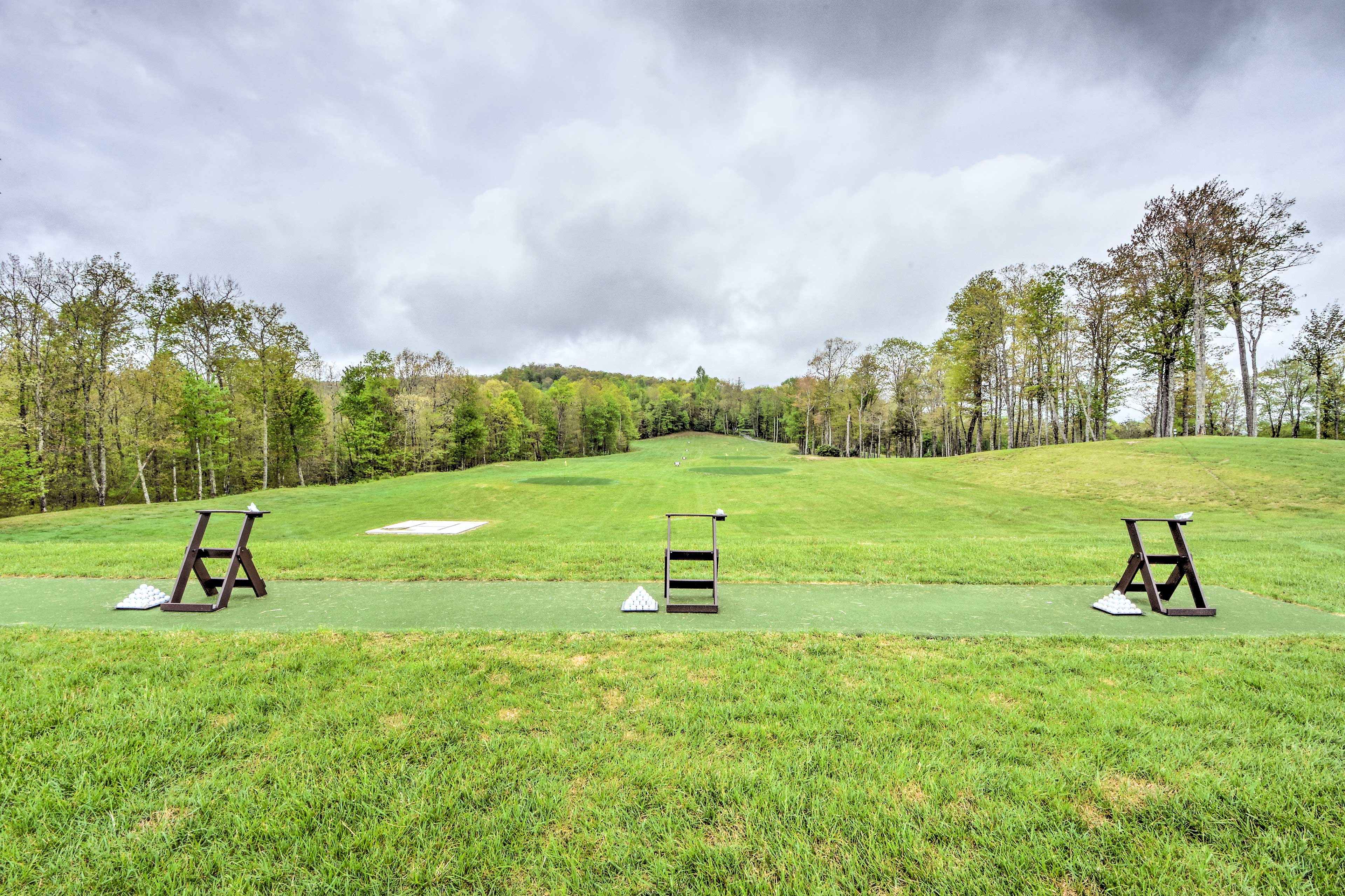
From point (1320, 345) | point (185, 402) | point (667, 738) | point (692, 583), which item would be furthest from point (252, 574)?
point (1320, 345)

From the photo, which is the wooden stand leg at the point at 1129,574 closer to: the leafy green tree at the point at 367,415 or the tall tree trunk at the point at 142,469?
the tall tree trunk at the point at 142,469

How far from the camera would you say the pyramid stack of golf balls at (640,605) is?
216 inches

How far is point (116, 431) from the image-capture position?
79.5ft

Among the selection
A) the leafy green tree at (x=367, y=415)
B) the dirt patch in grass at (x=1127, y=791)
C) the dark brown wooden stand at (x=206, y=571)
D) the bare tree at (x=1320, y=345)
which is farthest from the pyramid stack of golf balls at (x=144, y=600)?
the bare tree at (x=1320, y=345)

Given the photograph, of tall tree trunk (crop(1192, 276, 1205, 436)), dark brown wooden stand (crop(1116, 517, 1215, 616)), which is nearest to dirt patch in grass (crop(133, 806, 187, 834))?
dark brown wooden stand (crop(1116, 517, 1215, 616))

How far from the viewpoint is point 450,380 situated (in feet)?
147

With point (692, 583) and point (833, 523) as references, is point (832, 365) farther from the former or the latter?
point (692, 583)

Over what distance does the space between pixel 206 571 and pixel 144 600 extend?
2.13ft

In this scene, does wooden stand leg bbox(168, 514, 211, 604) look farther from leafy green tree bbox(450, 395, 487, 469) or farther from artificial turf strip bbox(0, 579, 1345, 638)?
leafy green tree bbox(450, 395, 487, 469)

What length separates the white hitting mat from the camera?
13.9m

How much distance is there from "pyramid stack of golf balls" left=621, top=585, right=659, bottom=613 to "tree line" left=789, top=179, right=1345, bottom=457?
1240 inches

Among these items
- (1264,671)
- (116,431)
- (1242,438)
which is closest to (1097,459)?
(1242,438)

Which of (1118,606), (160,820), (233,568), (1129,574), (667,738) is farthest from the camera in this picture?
(1129,574)

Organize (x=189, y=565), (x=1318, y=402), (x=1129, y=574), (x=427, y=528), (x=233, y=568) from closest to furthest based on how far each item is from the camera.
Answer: (x=189, y=565), (x=233, y=568), (x=1129, y=574), (x=427, y=528), (x=1318, y=402)
